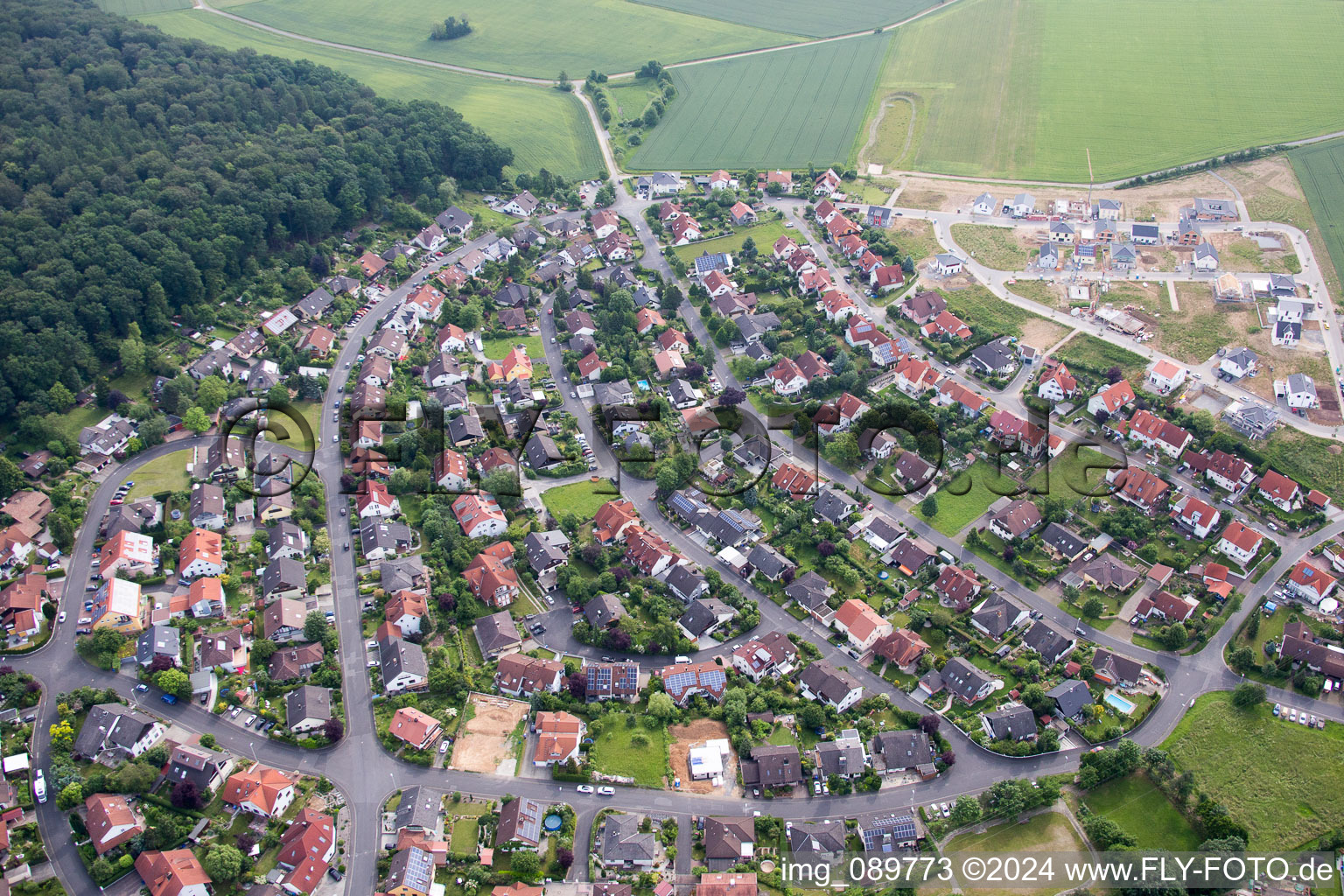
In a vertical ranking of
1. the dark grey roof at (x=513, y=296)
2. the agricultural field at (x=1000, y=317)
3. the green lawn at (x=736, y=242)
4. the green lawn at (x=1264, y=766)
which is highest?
the agricultural field at (x=1000, y=317)

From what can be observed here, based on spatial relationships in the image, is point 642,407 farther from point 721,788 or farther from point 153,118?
point 153,118

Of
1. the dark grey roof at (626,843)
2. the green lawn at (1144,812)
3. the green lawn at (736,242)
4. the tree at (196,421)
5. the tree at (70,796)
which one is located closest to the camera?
the dark grey roof at (626,843)

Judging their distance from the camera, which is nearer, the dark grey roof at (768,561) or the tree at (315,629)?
the tree at (315,629)

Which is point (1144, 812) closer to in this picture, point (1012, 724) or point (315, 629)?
point (1012, 724)

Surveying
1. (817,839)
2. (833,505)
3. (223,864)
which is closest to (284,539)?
(223,864)

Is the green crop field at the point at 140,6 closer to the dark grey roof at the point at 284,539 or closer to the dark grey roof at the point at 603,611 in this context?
the dark grey roof at the point at 284,539

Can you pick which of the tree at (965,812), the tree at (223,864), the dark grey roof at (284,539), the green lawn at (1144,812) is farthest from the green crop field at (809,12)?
the tree at (223,864)

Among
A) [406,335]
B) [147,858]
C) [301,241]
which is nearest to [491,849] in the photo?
[147,858]
